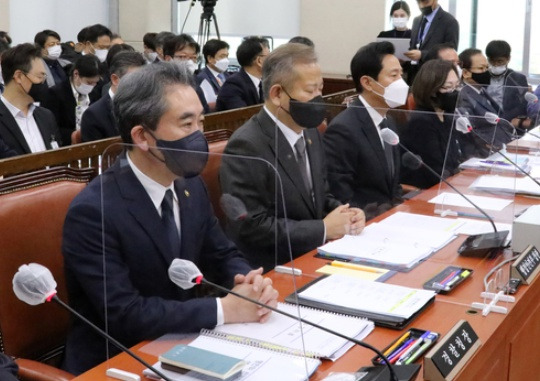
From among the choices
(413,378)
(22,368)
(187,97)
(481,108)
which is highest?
(187,97)

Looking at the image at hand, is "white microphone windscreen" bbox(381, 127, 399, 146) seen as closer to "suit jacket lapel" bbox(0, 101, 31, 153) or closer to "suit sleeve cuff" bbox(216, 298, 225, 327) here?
"suit sleeve cuff" bbox(216, 298, 225, 327)

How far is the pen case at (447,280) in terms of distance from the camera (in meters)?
2.02

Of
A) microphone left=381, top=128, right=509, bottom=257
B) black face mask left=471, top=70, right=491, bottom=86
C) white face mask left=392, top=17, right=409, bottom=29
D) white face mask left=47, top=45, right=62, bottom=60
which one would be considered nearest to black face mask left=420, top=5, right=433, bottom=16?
white face mask left=392, top=17, right=409, bottom=29

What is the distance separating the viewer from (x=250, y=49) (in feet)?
19.4

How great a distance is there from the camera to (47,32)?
25.9ft

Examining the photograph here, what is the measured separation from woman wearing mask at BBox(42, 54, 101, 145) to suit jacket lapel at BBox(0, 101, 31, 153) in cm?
134

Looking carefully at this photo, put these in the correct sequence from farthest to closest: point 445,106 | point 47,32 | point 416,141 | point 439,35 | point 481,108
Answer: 1. point 47,32
2. point 439,35
3. point 481,108
4. point 445,106
5. point 416,141

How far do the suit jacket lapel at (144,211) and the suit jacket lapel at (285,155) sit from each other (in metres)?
0.76

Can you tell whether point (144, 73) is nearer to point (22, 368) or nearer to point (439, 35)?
point (22, 368)

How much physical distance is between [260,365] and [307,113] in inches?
49.9

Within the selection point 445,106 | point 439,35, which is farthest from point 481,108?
point 439,35

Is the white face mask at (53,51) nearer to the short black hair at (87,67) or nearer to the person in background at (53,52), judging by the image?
the person in background at (53,52)

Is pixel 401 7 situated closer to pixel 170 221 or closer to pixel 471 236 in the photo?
pixel 471 236

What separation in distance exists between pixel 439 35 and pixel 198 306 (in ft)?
19.1
